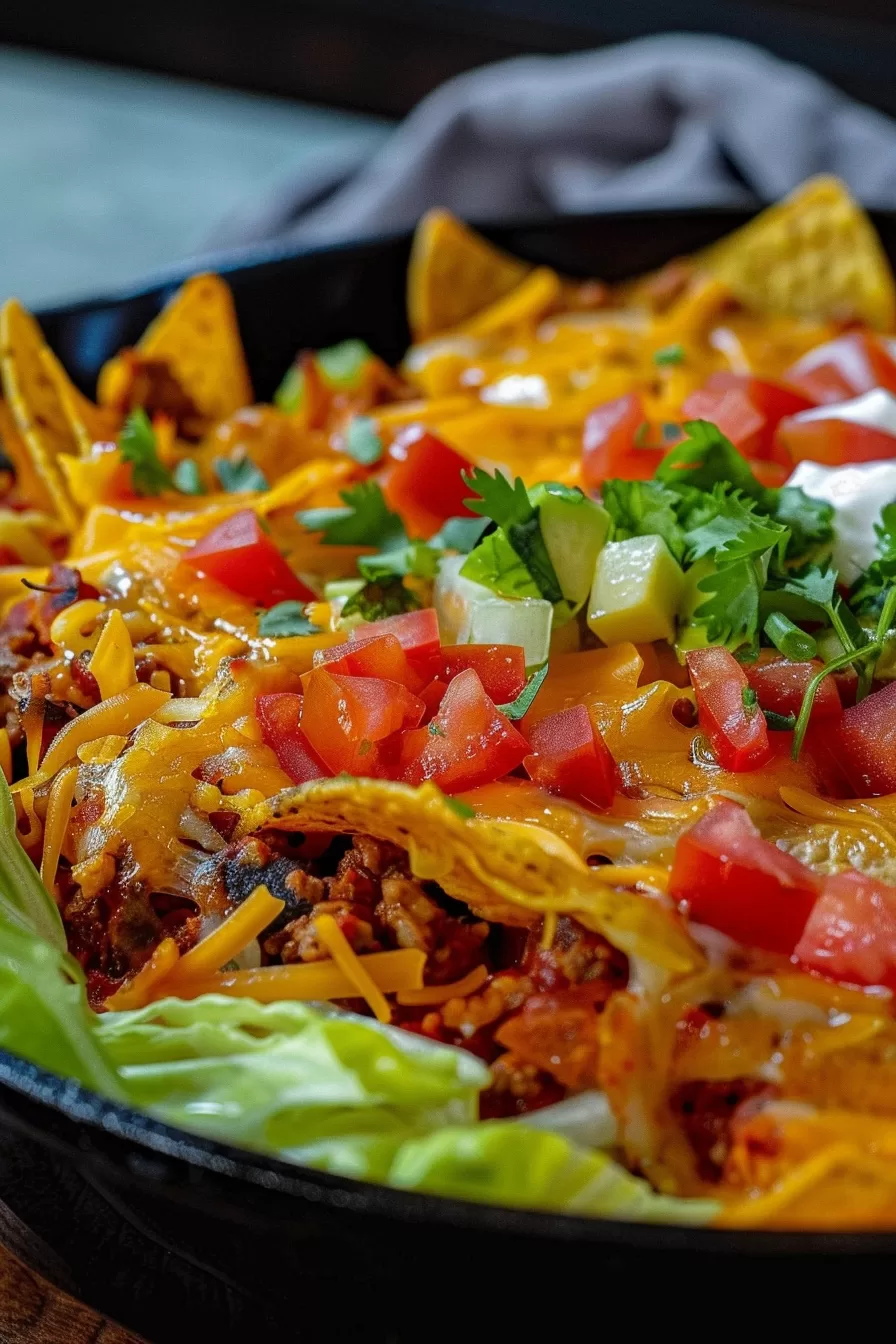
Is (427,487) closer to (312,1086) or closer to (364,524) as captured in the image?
(364,524)

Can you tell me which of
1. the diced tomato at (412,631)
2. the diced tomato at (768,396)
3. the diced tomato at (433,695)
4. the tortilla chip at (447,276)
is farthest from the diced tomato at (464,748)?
the tortilla chip at (447,276)

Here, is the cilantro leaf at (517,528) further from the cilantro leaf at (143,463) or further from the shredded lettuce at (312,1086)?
the cilantro leaf at (143,463)

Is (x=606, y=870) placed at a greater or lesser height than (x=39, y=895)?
greater

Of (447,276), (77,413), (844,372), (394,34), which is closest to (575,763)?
(77,413)

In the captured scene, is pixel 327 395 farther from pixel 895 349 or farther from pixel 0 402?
pixel 895 349

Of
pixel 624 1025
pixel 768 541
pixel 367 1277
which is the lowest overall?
pixel 367 1277

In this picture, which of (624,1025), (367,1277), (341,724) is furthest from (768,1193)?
(341,724)
